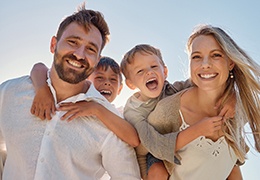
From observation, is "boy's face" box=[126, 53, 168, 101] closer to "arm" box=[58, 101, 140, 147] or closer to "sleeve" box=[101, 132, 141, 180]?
"arm" box=[58, 101, 140, 147]

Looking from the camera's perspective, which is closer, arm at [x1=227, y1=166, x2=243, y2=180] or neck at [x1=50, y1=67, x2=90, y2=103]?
neck at [x1=50, y1=67, x2=90, y2=103]

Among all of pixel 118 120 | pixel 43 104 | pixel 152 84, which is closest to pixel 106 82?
pixel 152 84

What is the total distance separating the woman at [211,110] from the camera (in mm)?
3383

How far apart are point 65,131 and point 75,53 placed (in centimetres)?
78

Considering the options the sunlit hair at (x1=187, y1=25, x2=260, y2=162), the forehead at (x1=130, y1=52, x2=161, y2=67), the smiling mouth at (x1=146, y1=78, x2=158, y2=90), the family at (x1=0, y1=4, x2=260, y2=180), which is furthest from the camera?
the forehead at (x1=130, y1=52, x2=161, y2=67)

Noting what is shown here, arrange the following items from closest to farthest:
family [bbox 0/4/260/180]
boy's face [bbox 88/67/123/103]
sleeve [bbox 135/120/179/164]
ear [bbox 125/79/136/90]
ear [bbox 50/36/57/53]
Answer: family [bbox 0/4/260/180]
sleeve [bbox 135/120/179/164]
ear [bbox 50/36/57/53]
ear [bbox 125/79/136/90]
boy's face [bbox 88/67/123/103]

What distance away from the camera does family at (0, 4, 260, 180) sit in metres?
3.17

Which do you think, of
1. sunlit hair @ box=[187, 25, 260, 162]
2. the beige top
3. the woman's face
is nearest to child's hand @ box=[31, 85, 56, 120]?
the beige top

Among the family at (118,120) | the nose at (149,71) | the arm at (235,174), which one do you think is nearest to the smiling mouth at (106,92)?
the nose at (149,71)

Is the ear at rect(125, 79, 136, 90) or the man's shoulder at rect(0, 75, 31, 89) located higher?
the man's shoulder at rect(0, 75, 31, 89)

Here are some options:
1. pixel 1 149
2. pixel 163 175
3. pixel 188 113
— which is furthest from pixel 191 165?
pixel 1 149

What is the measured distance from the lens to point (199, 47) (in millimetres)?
3479

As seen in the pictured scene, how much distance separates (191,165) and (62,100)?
4.88 feet

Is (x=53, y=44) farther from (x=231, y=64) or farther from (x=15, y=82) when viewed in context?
(x=231, y=64)
